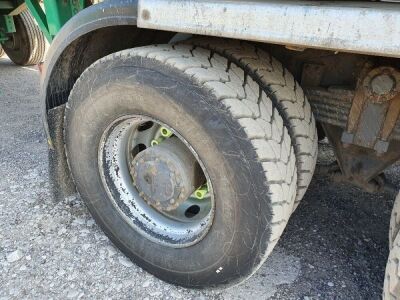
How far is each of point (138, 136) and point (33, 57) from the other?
4.78 m

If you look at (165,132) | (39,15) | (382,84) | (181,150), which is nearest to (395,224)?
(382,84)

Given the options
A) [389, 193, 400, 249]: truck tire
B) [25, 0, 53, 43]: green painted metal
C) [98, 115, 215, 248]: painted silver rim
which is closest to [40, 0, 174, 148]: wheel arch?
[98, 115, 215, 248]: painted silver rim

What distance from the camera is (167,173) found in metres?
1.81

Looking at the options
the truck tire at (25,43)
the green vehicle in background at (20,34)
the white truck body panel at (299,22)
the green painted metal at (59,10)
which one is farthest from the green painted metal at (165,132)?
the truck tire at (25,43)

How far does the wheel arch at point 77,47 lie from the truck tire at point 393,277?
1.42m

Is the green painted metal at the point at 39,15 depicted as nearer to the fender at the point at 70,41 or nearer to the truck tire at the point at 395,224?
the fender at the point at 70,41

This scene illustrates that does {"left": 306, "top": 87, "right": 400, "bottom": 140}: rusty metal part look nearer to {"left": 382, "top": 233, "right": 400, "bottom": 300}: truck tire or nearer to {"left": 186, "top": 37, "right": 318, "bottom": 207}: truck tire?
{"left": 186, "top": 37, "right": 318, "bottom": 207}: truck tire

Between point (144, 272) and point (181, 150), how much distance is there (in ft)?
2.17

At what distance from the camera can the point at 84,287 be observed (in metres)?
1.96

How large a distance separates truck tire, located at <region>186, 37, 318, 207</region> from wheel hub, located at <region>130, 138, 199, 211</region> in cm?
43

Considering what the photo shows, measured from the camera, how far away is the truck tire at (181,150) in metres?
1.49

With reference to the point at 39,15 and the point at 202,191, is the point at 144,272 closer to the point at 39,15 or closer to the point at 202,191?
the point at 202,191

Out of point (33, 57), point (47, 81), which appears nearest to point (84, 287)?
point (47, 81)

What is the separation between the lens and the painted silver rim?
1936 mm
